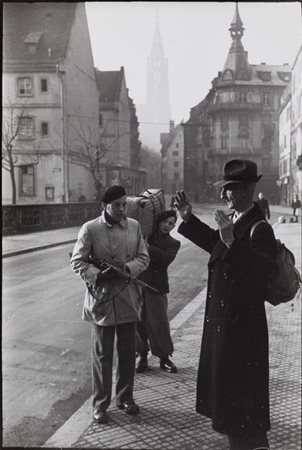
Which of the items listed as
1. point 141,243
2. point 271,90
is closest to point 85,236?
point 141,243

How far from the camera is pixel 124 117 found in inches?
106

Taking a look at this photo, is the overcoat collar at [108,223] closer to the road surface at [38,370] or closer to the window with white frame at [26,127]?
the window with white frame at [26,127]

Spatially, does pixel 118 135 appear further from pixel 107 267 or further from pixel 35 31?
pixel 107 267

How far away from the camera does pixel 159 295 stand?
2.76 meters

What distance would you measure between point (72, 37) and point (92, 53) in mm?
298

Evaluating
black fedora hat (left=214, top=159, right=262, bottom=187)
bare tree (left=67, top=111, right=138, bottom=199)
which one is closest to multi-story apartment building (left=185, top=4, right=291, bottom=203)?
black fedora hat (left=214, top=159, right=262, bottom=187)

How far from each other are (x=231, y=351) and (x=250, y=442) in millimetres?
388

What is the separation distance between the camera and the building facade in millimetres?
2324

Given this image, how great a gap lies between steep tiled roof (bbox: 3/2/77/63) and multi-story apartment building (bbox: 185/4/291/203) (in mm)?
818

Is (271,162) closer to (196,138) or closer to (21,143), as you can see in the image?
(196,138)

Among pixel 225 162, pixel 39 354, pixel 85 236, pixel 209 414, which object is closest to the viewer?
pixel 85 236

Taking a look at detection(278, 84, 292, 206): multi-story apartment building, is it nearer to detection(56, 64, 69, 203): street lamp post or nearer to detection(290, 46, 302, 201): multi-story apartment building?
detection(290, 46, 302, 201): multi-story apartment building

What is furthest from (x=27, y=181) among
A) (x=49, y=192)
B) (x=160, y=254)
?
(x=160, y=254)

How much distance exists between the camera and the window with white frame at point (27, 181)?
2.72m
